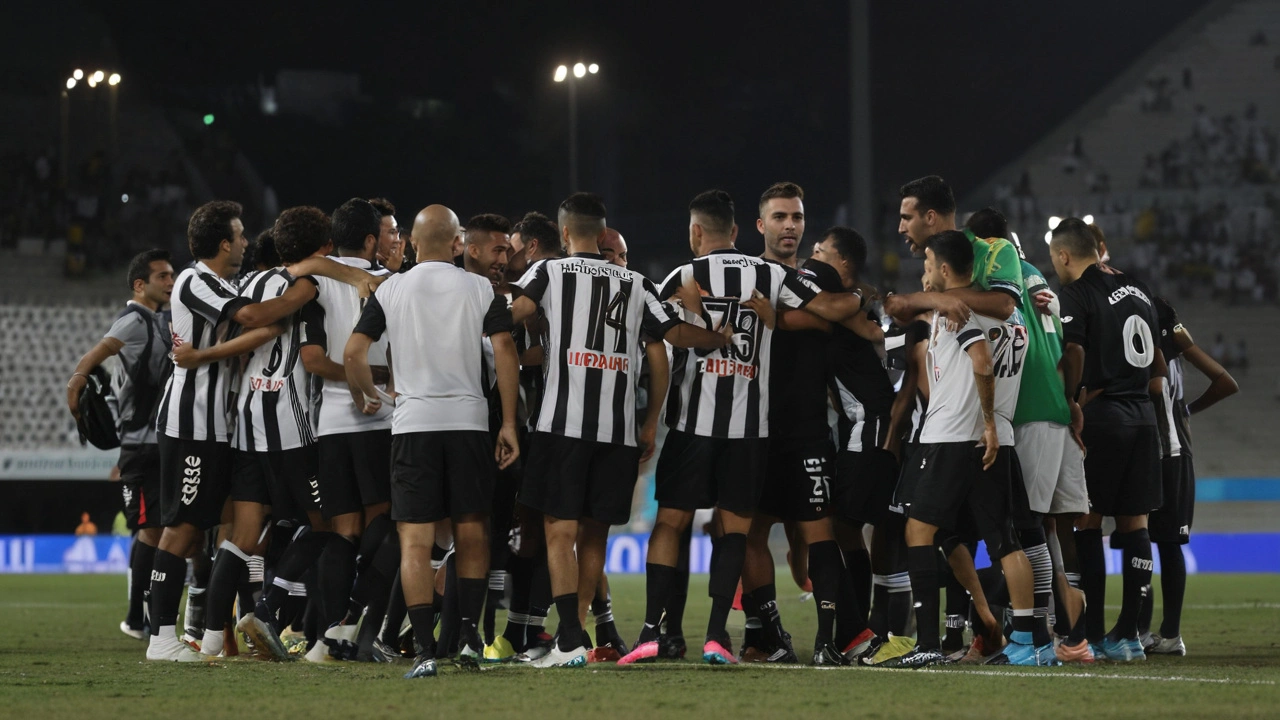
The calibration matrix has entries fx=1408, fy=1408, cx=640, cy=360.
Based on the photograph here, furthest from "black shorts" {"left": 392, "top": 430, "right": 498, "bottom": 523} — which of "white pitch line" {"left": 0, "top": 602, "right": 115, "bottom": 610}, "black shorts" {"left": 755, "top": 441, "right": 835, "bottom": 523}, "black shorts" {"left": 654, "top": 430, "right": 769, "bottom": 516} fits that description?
"white pitch line" {"left": 0, "top": 602, "right": 115, "bottom": 610}

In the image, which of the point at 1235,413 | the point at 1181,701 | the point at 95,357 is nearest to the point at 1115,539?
the point at 1181,701

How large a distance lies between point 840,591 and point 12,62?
26.9 meters

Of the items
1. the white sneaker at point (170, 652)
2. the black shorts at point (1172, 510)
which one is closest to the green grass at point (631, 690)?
the white sneaker at point (170, 652)

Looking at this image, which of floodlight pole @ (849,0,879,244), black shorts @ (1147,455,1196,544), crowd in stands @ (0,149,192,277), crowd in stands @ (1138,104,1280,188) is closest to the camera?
black shorts @ (1147,455,1196,544)

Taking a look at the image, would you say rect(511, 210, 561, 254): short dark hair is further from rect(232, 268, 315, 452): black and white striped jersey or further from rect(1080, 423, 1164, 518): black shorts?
rect(1080, 423, 1164, 518): black shorts

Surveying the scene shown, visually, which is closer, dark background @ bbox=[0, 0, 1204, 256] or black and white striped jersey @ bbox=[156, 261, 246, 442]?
black and white striped jersey @ bbox=[156, 261, 246, 442]

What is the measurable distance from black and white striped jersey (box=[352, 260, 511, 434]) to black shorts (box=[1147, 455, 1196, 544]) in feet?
13.9

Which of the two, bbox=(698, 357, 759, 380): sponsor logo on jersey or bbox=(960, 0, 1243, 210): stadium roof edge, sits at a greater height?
bbox=(960, 0, 1243, 210): stadium roof edge

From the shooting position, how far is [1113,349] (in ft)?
25.5

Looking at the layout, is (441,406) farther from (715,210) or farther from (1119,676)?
(1119,676)

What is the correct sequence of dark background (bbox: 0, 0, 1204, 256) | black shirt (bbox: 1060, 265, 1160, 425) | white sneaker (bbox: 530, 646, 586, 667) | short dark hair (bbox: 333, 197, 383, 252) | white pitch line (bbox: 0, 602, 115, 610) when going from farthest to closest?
dark background (bbox: 0, 0, 1204, 256) → white pitch line (bbox: 0, 602, 115, 610) → black shirt (bbox: 1060, 265, 1160, 425) → short dark hair (bbox: 333, 197, 383, 252) → white sneaker (bbox: 530, 646, 586, 667)

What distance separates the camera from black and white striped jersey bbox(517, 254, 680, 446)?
6586mm

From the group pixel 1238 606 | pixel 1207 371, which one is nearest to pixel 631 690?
pixel 1207 371

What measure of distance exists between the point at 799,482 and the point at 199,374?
315 centimetres
